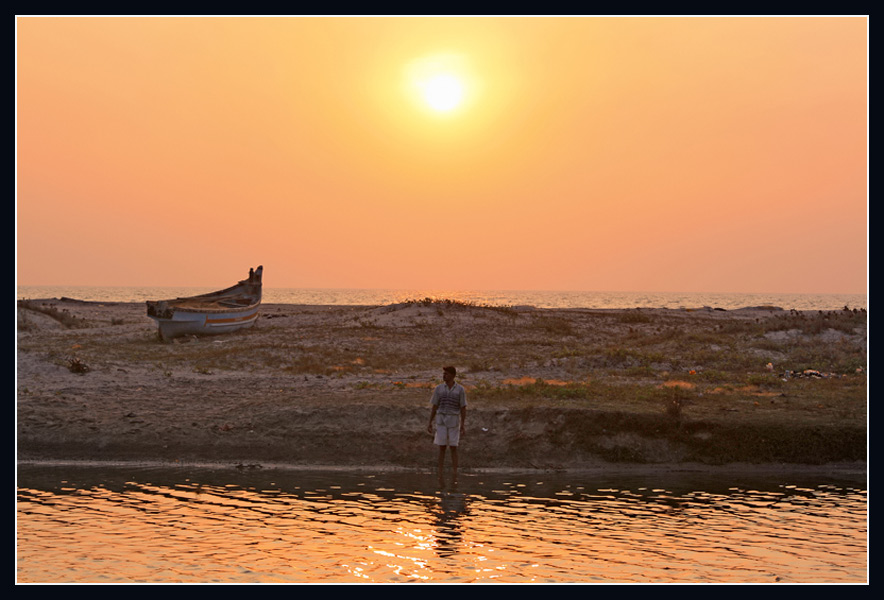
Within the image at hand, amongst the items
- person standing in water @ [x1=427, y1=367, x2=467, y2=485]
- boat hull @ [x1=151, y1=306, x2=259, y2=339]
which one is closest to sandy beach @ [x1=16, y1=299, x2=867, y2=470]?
boat hull @ [x1=151, y1=306, x2=259, y2=339]

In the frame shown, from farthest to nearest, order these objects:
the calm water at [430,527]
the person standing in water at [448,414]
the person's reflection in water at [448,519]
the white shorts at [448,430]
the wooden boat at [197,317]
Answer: the wooden boat at [197,317] → the white shorts at [448,430] → the person standing in water at [448,414] → the person's reflection in water at [448,519] → the calm water at [430,527]

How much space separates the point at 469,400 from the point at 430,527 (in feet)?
32.1

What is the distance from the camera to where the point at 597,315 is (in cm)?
6056

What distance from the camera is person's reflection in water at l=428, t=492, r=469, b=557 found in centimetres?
1361

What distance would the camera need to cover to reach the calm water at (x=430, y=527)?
1248cm

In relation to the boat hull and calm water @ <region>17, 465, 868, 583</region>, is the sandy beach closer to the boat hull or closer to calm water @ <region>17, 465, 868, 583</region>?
the boat hull

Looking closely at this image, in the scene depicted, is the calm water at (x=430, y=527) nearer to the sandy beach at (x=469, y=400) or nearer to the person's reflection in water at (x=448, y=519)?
the person's reflection in water at (x=448, y=519)

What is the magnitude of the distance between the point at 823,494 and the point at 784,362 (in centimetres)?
1809

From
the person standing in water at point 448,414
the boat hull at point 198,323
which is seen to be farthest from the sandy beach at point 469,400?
the person standing in water at point 448,414

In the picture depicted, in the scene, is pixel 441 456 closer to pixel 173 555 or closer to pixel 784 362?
pixel 173 555

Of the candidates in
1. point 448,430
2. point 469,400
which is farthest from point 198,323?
point 448,430

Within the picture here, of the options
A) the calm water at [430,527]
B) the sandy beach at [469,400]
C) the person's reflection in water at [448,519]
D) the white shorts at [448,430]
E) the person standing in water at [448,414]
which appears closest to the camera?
the calm water at [430,527]

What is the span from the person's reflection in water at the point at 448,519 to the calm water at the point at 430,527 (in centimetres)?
5

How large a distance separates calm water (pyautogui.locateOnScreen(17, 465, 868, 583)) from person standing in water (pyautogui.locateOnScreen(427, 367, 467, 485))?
2.98 feet
